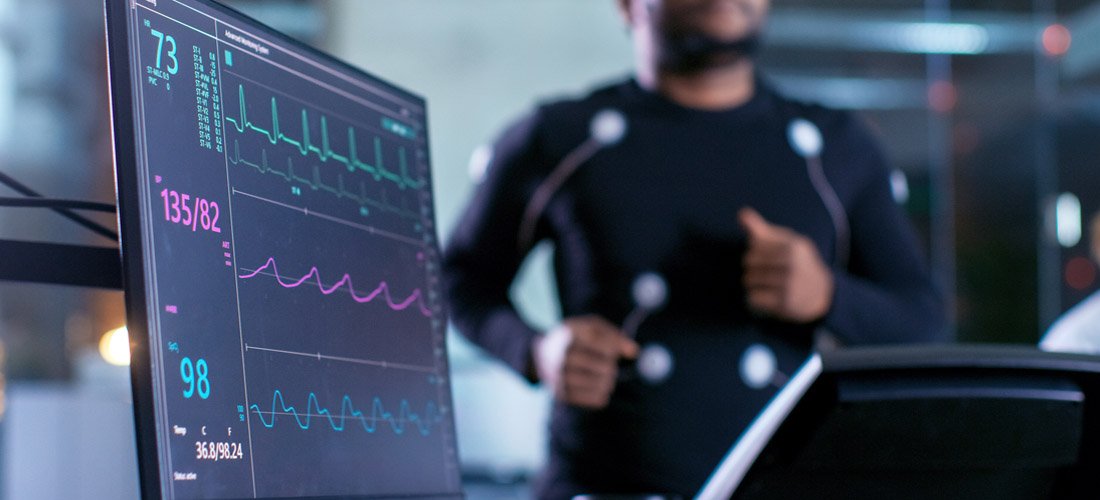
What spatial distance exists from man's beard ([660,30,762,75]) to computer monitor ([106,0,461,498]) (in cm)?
62

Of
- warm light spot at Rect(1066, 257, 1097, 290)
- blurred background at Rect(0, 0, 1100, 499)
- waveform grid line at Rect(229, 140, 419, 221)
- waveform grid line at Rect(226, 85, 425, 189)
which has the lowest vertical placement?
waveform grid line at Rect(229, 140, 419, 221)

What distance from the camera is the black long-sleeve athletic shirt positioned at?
176cm

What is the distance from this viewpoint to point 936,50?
5.93 meters

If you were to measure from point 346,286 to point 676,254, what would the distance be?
0.76 metres

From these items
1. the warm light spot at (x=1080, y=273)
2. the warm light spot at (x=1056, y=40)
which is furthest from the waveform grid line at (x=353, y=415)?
the warm light spot at (x=1056, y=40)

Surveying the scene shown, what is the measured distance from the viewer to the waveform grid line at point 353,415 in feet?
3.34

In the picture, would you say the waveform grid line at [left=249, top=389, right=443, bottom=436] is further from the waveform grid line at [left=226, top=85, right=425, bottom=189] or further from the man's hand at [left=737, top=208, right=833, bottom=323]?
the man's hand at [left=737, top=208, right=833, bottom=323]

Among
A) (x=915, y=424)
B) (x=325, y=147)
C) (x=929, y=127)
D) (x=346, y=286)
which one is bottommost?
(x=915, y=424)

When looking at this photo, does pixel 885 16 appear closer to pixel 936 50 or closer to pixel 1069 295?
pixel 936 50

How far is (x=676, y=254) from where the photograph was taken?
5.98 feet

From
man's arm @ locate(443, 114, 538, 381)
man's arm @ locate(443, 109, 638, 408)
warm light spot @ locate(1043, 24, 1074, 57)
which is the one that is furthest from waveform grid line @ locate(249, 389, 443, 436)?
warm light spot @ locate(1043, 24, 1074, 57)

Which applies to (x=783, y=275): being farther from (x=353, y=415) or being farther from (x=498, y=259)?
(x=353, y=415)

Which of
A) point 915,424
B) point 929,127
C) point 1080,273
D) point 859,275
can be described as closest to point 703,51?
point 859,275

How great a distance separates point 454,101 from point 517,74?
26 cm
